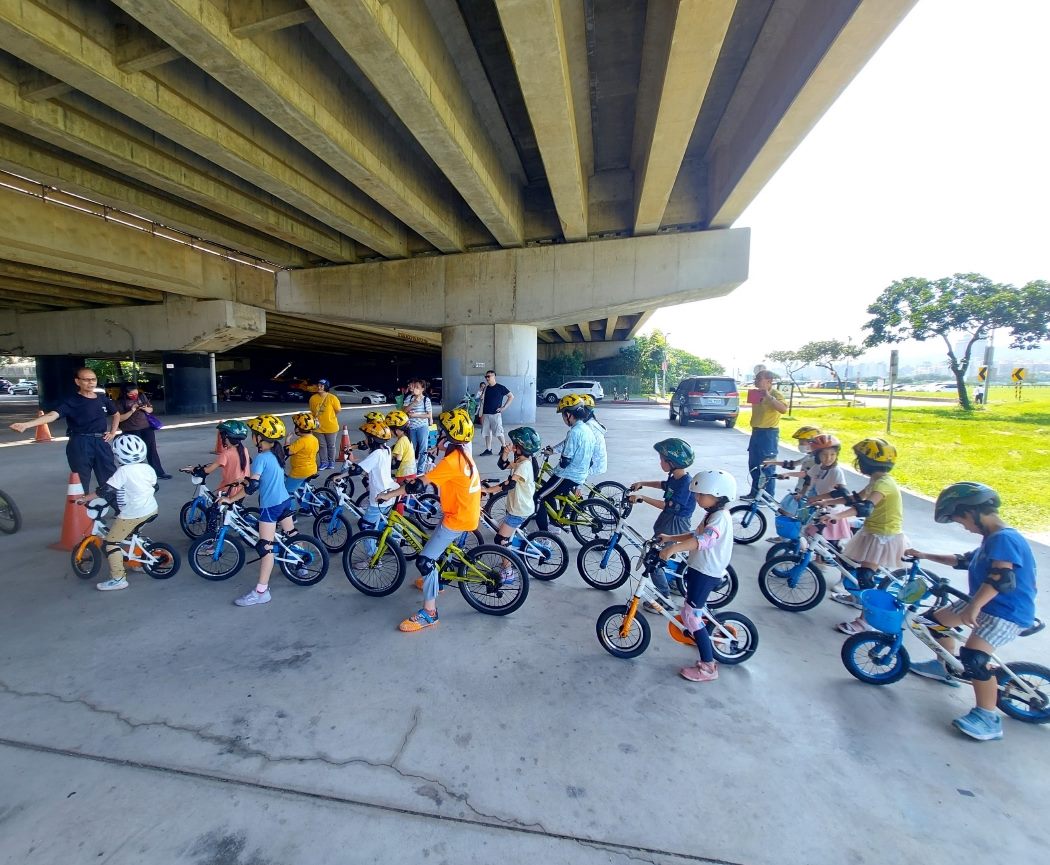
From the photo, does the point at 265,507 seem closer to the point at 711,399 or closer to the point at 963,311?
the point at 711,399

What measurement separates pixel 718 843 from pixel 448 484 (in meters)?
2.37

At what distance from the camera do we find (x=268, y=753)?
227 cm

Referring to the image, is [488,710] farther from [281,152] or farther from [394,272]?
[394,272]

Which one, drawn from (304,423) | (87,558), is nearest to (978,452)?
(304,423)

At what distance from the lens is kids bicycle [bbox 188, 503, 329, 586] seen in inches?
160

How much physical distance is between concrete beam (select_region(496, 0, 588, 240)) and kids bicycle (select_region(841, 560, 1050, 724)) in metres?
6.17

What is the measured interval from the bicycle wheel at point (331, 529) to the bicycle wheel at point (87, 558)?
1.80m

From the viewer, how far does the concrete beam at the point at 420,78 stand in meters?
4.99

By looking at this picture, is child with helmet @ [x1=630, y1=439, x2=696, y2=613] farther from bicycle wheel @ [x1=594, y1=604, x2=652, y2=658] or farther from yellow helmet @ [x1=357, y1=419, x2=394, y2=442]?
yellow helmet @ [x1=357, y1=419, x2=394, y2=442]

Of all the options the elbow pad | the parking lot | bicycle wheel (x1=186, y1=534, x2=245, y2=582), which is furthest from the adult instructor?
bicycle wheel (x1=186, y1=534, x2=245, y2=582)

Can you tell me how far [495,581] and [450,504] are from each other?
2.47 feet

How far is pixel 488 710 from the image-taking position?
8.52 ft

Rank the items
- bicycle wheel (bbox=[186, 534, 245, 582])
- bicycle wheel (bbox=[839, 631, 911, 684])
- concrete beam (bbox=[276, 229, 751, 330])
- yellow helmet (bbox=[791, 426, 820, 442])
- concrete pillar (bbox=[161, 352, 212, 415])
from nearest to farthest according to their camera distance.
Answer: bicycle wheel (bbox=[839, 631, 911, 684]), bicycle wheel (bbox=[186, 534, 245, 582]), yellow helmet (bbox=[791, 426, 820, 442]), concrete beam (bbox=[276, 229, 751, 330]), concrete pillar (bbox=[161, 352, 212, 415])

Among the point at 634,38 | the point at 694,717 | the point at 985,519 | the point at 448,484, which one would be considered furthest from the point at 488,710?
the point at 634,38
